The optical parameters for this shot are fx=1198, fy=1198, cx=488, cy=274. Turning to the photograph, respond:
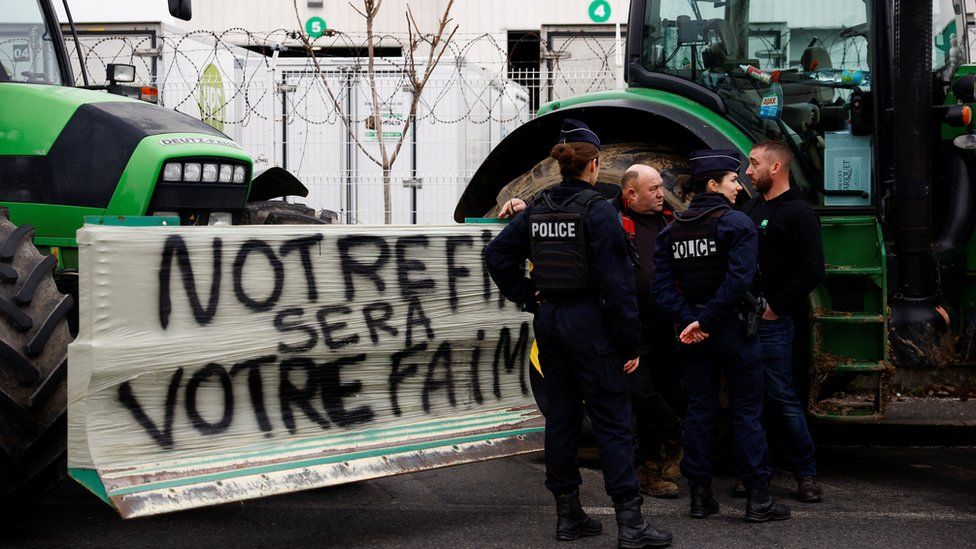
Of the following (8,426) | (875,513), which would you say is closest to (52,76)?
(8,426)

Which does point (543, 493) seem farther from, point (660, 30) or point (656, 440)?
point (660, 30)

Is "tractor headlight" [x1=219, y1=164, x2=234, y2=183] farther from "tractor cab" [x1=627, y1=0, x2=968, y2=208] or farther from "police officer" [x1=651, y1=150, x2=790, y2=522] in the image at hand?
"tractor cab" [x1=627, y1=0, x2=968, y2=208]

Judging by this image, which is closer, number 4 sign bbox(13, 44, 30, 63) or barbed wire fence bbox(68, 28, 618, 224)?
number 4 sign bbox(13, 44, 30, 63)

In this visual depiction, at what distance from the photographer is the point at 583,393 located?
4969 millimetres

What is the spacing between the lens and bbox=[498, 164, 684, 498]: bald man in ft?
18.9

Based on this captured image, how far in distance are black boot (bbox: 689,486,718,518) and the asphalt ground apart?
0.15 feet

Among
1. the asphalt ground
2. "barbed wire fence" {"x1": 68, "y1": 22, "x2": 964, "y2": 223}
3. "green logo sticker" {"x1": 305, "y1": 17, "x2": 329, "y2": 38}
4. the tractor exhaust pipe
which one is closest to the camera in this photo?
the asphalt ground

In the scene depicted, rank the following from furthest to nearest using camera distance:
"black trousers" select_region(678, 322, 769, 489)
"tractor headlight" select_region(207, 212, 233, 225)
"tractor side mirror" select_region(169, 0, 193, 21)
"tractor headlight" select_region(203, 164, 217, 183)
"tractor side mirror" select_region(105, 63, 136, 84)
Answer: "tractor side mirror" select_region(105, 63, 136, 84) < "tractor side mirror" select_region(169, 0, 193, 21) < "tractor headlight" select_region(207, 212, 233, 225) < "tractor headlight" select_region(203, 164, 217, 183) < "black trousers" select_region(678, 322, 769, 489)

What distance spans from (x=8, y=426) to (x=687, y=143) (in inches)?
142

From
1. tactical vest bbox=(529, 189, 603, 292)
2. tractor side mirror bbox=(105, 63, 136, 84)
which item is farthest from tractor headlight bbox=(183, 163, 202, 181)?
tactical vest bbox=(529, 189, 603, 292)

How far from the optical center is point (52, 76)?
6.47 meters

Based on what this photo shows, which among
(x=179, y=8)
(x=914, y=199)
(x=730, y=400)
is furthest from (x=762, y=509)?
(x=179, y=8)

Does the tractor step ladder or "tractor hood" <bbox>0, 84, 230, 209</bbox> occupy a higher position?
"tractor hood" <bbox>0, 84, 230, 209</bbox>

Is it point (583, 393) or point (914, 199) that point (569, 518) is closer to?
point (583, 393)
